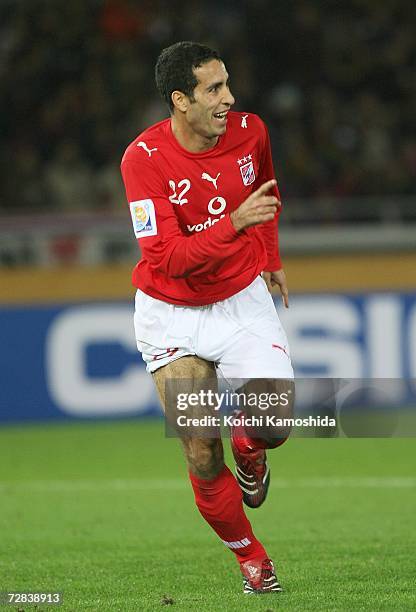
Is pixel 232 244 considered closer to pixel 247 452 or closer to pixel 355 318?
pixel 247 452

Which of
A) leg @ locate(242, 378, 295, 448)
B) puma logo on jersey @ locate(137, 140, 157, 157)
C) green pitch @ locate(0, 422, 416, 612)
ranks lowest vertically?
green pitch @ locate(0, 422, 416, 612)

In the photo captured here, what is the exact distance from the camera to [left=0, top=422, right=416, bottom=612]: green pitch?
5.15 metres

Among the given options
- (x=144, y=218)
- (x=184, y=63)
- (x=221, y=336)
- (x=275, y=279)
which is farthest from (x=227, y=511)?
(x=184, y=63)

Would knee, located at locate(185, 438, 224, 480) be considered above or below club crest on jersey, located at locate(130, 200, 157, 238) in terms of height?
below

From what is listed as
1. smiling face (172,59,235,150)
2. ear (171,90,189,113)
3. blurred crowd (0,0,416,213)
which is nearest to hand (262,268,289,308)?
smiling face (172,59,235,150)

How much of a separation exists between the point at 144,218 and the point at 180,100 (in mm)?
527

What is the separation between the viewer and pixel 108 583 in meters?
5.45

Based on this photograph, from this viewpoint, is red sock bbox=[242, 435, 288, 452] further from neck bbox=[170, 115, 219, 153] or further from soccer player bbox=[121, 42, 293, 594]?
neck bbox=[170, 115, 219, 153]

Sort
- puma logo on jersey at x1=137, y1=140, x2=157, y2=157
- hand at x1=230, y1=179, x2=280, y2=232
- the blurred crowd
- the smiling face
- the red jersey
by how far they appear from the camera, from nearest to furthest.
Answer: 1. hand at x1=230, y1=179, x2=280, y2=232
2. the red jersey
3. the smiling face
4. puma logo on jersey at x1=137, y1=140, x2=157, y2=157
5. the blurred crowd

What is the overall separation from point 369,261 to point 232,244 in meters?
6.57

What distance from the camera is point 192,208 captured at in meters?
5.03

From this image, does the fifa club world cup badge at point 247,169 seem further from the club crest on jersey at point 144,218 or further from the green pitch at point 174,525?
the green pitch at point 174,525

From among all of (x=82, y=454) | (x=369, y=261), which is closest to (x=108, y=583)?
(x=82, y=454)

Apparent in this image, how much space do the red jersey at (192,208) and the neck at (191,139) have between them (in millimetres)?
23
